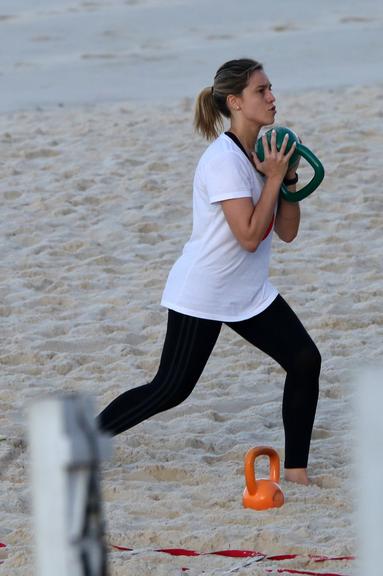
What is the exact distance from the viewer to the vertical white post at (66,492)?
1.80 metres

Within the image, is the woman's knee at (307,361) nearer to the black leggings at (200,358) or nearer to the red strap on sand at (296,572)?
the black leggings at (200,358)

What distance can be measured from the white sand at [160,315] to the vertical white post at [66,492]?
1.93 metres

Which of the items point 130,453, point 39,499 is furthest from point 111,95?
point 39,499

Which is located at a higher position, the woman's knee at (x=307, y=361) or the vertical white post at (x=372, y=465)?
the woman's knee at (x=307, y=361)

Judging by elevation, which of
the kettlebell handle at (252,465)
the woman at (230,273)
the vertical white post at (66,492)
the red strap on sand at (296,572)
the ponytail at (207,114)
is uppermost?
the ponytail at (207,114)

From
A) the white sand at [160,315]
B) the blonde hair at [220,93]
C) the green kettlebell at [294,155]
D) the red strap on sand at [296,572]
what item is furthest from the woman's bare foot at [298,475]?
the blonde hair at [220,93]

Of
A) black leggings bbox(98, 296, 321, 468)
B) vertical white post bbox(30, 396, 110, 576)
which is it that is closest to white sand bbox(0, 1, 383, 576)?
black leggings bbox(98, 296, 321, 468)

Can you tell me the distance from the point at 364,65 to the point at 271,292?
9259 mm

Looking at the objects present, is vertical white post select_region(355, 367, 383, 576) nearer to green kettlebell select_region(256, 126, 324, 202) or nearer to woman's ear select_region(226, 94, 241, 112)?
green kettlebell select_region(256, 126, 324, 202)

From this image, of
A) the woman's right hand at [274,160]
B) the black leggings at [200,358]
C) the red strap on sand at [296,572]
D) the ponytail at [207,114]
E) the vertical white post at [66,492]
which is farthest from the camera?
the ponytail at [207,114]

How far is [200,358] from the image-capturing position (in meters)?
4.35

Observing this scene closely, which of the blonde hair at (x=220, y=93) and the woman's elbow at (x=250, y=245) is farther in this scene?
the blonde hair at (x=220, y=93)

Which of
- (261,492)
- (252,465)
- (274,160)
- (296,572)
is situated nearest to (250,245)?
(274,160)

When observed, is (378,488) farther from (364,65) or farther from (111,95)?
(364,65)
